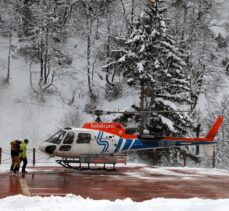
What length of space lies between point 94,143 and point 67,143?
1498 millimetres

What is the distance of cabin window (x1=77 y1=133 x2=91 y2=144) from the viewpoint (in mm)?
21141

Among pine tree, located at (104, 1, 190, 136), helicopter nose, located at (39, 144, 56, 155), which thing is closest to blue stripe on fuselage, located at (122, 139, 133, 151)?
helicopter nose, located at (39, 144, 56, 155)

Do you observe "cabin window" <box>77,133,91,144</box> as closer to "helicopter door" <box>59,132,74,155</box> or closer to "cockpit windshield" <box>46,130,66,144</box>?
"helicopter door" <box>59,132,74,155</box>

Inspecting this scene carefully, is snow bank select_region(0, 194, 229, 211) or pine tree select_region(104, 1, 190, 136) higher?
pine tree select_region(104, 1, 190, 136)

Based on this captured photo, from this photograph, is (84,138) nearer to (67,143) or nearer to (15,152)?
(67,143)

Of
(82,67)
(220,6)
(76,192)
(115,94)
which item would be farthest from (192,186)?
(220,6)

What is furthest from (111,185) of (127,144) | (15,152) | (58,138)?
(127,144)

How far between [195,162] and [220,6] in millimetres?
44149

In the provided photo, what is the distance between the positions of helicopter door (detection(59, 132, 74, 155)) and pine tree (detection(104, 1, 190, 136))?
46.1 feet

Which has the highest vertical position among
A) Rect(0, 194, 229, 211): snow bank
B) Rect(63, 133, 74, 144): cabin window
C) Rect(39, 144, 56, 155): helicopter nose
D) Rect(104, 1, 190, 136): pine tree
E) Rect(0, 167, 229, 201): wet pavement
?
Rect(104, 1, 190, 136): pine tree

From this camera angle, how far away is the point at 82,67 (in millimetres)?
54344

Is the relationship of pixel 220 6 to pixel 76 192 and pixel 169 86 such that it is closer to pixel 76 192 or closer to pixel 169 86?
pixel 169 86

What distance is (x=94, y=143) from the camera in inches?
843

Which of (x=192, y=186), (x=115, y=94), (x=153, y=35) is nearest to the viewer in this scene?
(x=192, y=186)
